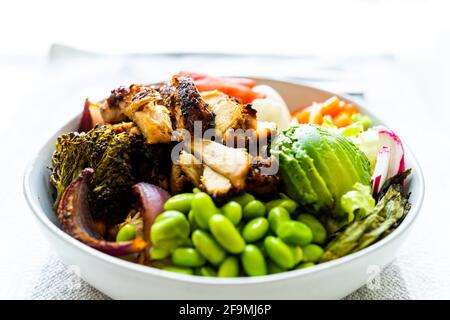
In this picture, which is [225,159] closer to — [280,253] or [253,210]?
[253,210]

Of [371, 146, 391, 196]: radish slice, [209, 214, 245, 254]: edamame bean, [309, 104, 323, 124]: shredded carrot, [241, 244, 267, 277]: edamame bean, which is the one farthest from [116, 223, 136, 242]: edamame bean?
[309, 104, 323, 124]: shredded carrot

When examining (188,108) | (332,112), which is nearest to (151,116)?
(188,108)

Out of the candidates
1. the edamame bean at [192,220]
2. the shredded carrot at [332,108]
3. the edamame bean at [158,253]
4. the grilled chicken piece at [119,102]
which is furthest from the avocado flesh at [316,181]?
the shredded carrot at [332,108]

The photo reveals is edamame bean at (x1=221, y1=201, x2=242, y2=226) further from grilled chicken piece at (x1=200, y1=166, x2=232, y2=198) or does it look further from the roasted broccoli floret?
the roasted broccoli floret

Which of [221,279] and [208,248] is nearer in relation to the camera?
[221,279]

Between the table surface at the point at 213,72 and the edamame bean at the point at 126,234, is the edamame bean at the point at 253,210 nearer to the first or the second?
the edamame bean at the point at 126,234

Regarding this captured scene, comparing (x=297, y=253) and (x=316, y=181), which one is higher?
(x=316, y=181)

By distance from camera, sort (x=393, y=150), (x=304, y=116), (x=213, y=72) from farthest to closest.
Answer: (x=213, y=72) < (x=304, y=116) < (x=393, y=150)
